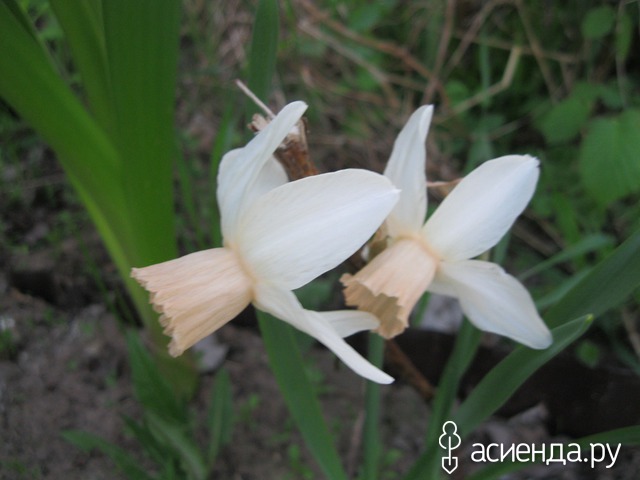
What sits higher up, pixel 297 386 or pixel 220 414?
pixel 297 386

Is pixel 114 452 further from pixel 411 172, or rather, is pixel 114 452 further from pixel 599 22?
pixel 599 22

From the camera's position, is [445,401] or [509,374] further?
[445,401]

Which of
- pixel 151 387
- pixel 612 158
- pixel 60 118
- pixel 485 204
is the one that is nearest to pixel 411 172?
pixel 485 204

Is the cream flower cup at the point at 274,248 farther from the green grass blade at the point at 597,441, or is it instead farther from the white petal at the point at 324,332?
the green grass blade at the point at 597,441

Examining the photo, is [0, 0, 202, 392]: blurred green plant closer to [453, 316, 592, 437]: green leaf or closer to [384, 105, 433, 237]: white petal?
[384, 105, 433, 237]: white petal

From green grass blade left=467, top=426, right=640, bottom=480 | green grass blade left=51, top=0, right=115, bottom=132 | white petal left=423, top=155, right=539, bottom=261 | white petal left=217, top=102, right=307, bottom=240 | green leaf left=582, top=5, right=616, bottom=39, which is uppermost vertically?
green grass blade left=51, top=0, right=115, bottom=132

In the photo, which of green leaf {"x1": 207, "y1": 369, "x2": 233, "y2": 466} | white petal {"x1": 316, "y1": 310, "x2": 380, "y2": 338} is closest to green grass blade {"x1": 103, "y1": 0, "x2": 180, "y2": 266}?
green leaf {"x1": 207, "y1": 369, "x2": 233, "y2": 466}
